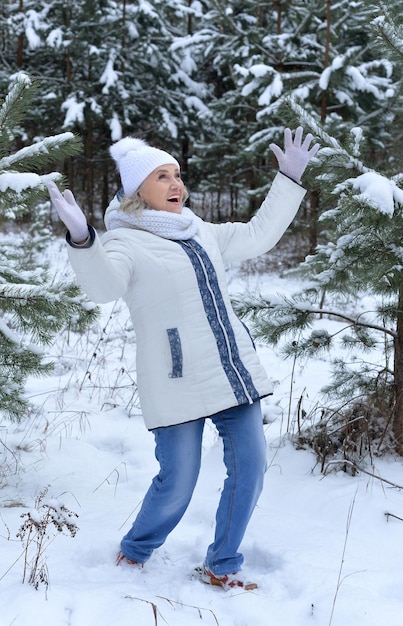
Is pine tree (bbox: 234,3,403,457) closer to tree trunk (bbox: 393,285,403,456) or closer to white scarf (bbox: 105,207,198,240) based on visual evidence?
tree trunk (bbox: 393,285,403,456)

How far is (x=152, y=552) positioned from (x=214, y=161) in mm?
12763

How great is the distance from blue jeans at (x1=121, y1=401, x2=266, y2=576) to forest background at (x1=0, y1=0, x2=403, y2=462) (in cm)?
90

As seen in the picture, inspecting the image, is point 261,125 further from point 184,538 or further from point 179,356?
point 179,356

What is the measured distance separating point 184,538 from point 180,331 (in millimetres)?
1227

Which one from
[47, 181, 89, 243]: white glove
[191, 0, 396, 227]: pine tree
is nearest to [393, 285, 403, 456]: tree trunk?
[47, 181, 89, 243]: white glove

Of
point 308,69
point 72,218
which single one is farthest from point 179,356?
point 308,69

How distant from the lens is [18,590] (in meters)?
2.35

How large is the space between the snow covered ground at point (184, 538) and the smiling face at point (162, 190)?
1388mm

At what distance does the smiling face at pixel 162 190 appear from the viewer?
2.64m

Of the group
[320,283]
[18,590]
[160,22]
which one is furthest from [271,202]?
[160,22]

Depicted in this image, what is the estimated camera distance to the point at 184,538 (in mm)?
3045

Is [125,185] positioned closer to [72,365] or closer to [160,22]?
[72,365]

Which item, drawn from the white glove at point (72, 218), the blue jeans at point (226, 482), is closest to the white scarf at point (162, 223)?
the white glove at point (72, 218)

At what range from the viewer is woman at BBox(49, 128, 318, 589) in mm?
2426
